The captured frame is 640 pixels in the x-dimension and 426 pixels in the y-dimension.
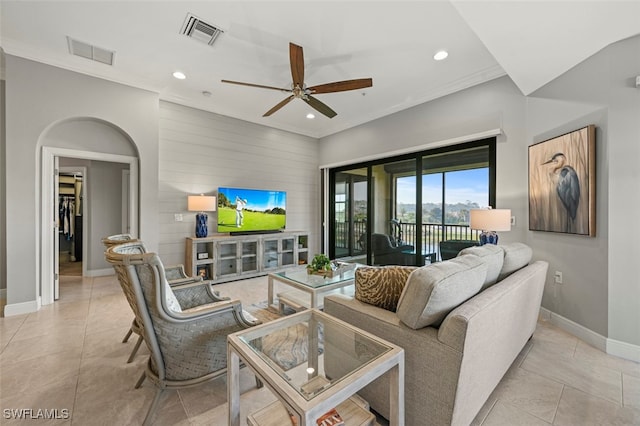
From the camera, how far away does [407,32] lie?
266 cm

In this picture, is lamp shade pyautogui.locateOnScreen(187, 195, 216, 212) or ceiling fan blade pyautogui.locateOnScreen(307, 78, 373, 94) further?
lamp shade pyautogui.locateOnScreen(187, 195, 216, 212)

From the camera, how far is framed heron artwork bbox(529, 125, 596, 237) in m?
2.43

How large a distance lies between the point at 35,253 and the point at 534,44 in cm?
585

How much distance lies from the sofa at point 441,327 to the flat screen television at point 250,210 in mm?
3447

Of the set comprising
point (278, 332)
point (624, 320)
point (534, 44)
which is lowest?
point (624, 320)

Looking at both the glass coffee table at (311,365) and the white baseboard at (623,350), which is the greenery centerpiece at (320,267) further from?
the white baseboard at (623,350)

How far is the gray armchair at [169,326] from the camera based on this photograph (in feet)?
4.52

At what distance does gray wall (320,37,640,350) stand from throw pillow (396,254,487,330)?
1967 mm

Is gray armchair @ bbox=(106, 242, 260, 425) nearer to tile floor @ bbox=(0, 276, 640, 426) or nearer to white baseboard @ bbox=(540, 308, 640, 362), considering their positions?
tile floor @ bbox=(0, 276, 640, 426)

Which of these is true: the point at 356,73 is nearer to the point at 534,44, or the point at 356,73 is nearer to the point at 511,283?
the point at 534,44

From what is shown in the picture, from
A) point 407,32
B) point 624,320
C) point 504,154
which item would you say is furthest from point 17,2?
point 624,320

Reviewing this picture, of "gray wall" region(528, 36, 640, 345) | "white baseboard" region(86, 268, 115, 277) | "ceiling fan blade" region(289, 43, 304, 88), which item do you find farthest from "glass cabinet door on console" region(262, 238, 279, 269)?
"gray wall" region(528, 36, 640, 345)

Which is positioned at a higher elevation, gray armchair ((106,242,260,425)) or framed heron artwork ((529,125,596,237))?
framed heron artwork ((529,125,596,237))

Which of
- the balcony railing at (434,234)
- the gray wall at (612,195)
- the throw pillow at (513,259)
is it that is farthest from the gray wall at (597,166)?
the throw pillow at (513,259)
